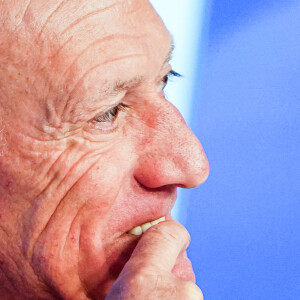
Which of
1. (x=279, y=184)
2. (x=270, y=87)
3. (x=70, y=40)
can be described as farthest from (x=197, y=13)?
(x=70, y=40)

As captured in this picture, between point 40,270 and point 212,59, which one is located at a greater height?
point 212,59

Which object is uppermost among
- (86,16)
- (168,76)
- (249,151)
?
(249,151)

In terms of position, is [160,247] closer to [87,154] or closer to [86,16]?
[87,154]

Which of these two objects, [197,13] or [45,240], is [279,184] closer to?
[197,13]

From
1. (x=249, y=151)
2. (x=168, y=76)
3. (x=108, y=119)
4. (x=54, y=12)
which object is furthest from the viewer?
(x=249, y=151)

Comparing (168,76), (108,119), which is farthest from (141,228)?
(168,76)

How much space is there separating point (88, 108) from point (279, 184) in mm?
900

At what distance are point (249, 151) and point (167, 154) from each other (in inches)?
28.8

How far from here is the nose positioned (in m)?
1.02

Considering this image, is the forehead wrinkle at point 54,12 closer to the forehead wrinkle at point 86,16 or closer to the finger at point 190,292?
the forehead wrinkle at point 86,16

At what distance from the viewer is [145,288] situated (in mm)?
884

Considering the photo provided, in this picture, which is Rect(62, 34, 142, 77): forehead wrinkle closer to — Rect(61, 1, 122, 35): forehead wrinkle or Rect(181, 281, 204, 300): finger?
Rect(61, 1, 122, 35): forehead wrinkle

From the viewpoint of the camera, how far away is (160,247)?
38.1 inches

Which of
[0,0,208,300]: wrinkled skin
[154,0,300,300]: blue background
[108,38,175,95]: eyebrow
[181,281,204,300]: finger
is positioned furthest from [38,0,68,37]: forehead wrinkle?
[154,0,300,300]: blue background
